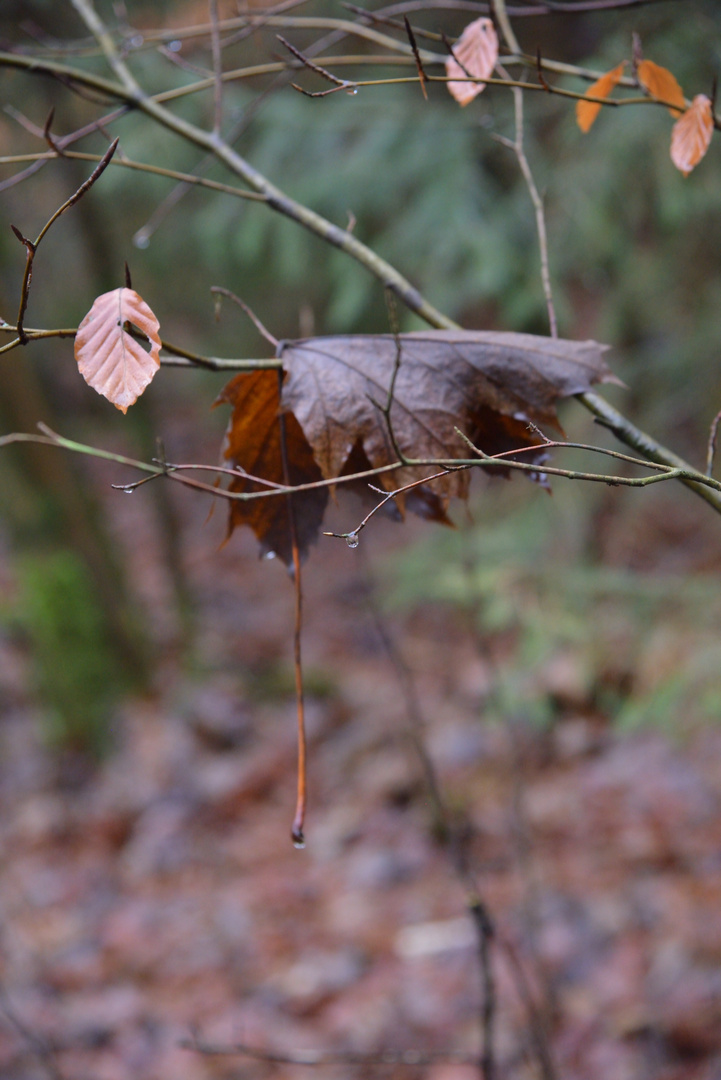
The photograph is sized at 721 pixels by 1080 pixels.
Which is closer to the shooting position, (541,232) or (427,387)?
(427,387)

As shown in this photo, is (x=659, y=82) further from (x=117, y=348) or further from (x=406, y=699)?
(x=406, y=699)

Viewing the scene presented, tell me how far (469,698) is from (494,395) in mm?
3735

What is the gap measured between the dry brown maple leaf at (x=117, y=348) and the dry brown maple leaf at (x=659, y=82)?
76cm

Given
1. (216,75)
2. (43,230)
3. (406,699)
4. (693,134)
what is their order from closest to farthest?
(43,230), (693,134), (216,75), (406,699)

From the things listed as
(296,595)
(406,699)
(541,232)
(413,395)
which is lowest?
(406,699)

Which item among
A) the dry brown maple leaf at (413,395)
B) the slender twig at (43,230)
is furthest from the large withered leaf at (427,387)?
the slender twig at (43,230)

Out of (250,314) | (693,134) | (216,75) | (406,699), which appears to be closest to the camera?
(250,314)

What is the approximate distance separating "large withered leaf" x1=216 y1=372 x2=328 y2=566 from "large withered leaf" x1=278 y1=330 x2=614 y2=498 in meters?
0.08

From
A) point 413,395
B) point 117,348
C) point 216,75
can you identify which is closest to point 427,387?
point 413,395

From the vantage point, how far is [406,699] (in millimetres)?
1929

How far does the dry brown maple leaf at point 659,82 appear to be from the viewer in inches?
39.7

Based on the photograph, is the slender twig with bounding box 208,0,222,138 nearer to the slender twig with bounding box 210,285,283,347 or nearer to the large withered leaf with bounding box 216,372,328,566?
the slender twig with bounding box 210,285,283,347

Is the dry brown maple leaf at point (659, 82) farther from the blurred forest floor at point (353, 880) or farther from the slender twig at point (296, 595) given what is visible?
the blurred forest floor at point (353, 880)

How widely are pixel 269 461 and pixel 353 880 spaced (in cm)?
282
